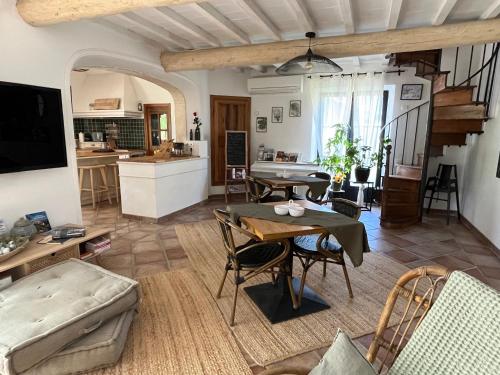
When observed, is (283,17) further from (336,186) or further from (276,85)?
(336,186)

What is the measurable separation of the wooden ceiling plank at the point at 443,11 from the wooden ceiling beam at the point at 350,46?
8 centimetres

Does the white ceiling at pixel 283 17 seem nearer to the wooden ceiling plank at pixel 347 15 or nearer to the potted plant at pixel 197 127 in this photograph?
the wooden ceiling plank at pixel 347 15

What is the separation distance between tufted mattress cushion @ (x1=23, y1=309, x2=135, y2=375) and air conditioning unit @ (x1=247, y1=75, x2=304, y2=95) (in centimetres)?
549

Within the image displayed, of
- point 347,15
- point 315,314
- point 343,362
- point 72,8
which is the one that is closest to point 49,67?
point 72,8

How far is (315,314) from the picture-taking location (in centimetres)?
249

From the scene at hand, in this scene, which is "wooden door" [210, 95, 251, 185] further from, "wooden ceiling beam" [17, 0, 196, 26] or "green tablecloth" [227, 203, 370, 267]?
"green tablecloth" [227, 203, 370, 267]

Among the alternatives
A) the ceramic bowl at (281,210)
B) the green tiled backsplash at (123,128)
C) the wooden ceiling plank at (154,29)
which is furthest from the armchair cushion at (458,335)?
the green tiled backsplash at (123,128)

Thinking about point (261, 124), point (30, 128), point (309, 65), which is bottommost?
point (30, 128)

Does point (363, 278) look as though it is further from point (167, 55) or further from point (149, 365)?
point (167, 55)

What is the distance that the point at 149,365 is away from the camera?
194 cm

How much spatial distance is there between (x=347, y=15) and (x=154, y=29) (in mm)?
2335

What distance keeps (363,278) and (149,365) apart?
2.18 m

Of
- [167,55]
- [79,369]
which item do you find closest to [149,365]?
[79,369]

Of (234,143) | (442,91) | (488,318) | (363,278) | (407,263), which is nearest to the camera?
(488,318)
